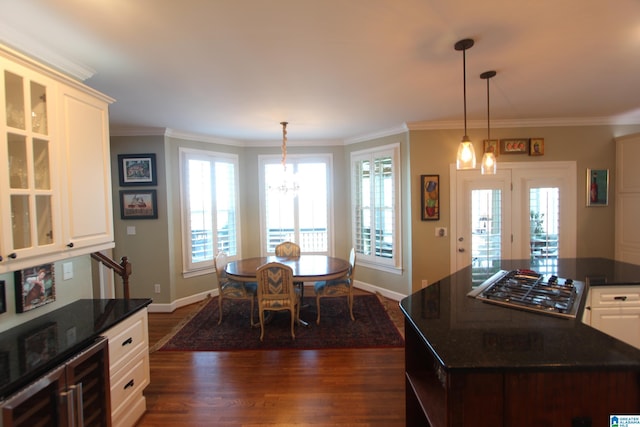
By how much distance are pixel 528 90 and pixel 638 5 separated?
1.29 metres

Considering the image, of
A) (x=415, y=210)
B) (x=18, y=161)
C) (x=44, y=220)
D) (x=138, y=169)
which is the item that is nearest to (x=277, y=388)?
(x=44, y=220)

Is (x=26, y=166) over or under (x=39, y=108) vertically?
under

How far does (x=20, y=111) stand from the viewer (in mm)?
1643

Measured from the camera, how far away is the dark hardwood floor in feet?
6.98

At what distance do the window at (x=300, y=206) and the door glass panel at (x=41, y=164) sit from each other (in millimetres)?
3475

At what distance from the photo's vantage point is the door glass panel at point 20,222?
161 cm

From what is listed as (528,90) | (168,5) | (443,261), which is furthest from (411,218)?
(168,5)

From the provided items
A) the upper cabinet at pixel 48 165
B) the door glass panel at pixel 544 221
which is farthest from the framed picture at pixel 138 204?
the door glass panel at pixel 544 221

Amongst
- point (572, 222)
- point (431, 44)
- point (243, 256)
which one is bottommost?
point (243, 256)

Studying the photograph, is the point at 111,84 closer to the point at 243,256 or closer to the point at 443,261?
the point at 243,256

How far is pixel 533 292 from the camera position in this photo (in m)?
1.92

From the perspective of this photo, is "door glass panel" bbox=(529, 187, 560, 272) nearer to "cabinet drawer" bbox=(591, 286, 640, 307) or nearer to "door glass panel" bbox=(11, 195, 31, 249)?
"cabinet drawer" bbox=(591, 286, 640, 307)

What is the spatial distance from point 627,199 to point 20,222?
602 centimetres

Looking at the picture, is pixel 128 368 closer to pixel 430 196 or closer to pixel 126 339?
pixel 126 339
